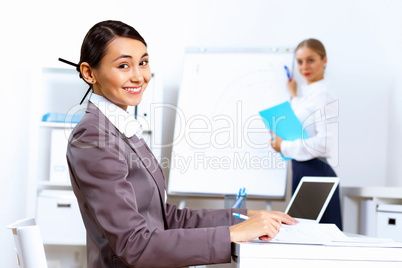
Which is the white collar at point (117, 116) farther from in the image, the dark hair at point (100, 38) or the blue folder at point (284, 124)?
the blue folder at point (284, 124)

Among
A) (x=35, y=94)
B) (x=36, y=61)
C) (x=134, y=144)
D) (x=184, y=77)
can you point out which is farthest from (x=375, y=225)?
(x=36, y=61)

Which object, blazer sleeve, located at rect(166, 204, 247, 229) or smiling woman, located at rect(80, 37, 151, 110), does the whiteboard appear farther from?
smiling woman, located at rect(80, 37, 151, 110)

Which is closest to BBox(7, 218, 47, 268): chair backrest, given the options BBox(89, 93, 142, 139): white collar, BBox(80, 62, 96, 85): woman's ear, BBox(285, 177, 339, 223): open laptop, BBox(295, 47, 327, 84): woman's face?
BBox(89, 93, 142, 139): white collar

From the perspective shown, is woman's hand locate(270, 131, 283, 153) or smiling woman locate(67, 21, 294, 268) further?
woman's hand locate(270, 131, 283, 153)

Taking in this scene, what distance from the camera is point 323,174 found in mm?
2566

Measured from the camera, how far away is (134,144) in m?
1.19

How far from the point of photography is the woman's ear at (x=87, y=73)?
1.24 metres

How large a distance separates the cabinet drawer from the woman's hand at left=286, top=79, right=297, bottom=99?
1.39m

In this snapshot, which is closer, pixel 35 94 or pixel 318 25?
pixel 35 94

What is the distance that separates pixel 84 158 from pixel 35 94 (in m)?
1.99

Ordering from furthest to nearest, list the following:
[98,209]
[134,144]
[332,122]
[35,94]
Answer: [35,94] < [332,122] < [134,144] < [98,209]

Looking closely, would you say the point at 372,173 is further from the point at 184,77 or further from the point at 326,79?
the point at 184,77

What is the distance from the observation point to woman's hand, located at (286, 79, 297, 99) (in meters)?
2.87

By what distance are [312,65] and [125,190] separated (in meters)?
2.01
